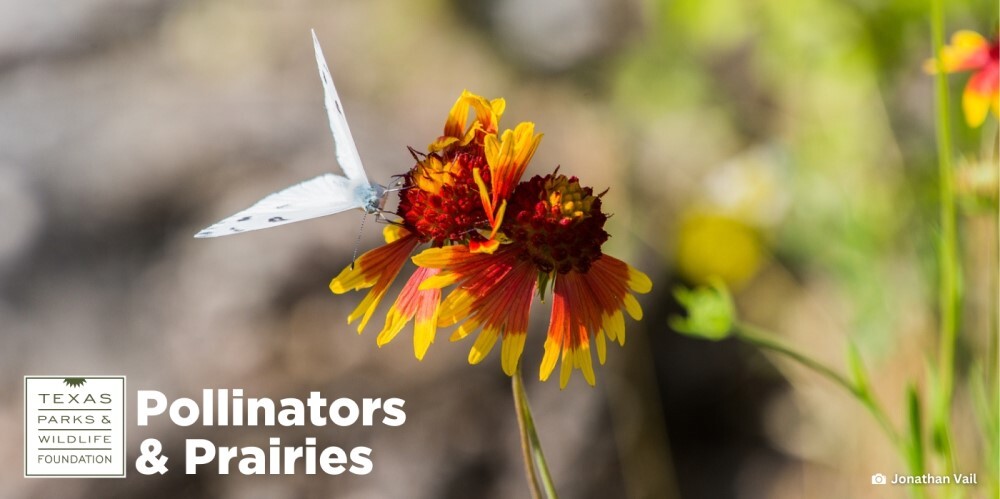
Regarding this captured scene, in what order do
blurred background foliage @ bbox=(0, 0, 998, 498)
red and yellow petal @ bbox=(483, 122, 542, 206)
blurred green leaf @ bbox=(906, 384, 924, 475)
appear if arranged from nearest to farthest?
1. red and yellow petal @ bbox=(483, 122, 542, 206)
2. blurred green leaf @ bbox=(906, 384, 924, 475)
3. blurred background foliage @ bbox=(0, 0, 998, 498)

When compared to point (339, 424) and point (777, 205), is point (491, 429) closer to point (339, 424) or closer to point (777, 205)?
point (339, 424)

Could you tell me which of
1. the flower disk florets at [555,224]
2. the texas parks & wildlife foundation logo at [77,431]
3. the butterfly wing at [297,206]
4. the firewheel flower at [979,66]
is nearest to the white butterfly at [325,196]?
the butterfly wing at [297,206]

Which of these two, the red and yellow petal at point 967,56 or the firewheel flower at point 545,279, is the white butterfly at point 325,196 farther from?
the red and yellow petal at point 967,56

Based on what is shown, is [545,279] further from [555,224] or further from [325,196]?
[325,196]

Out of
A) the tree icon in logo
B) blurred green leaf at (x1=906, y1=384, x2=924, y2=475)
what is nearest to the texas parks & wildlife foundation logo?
the tree icon in logo

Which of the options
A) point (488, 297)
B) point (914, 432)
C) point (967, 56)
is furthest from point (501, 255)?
point (967, 56)

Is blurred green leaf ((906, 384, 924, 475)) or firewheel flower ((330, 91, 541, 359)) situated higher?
firewheel flower ((330, 91, 541, 359))

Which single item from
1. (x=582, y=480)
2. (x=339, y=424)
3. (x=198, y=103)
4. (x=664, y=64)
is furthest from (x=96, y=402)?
(x=664, y=64)

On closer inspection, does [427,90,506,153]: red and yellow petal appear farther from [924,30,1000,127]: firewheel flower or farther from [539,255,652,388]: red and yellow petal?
[924,30,1000,127]: firewheel flower

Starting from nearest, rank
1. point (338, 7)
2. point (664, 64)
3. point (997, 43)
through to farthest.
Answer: point (997, 43) < point (338, 7) < point (664, 64)
